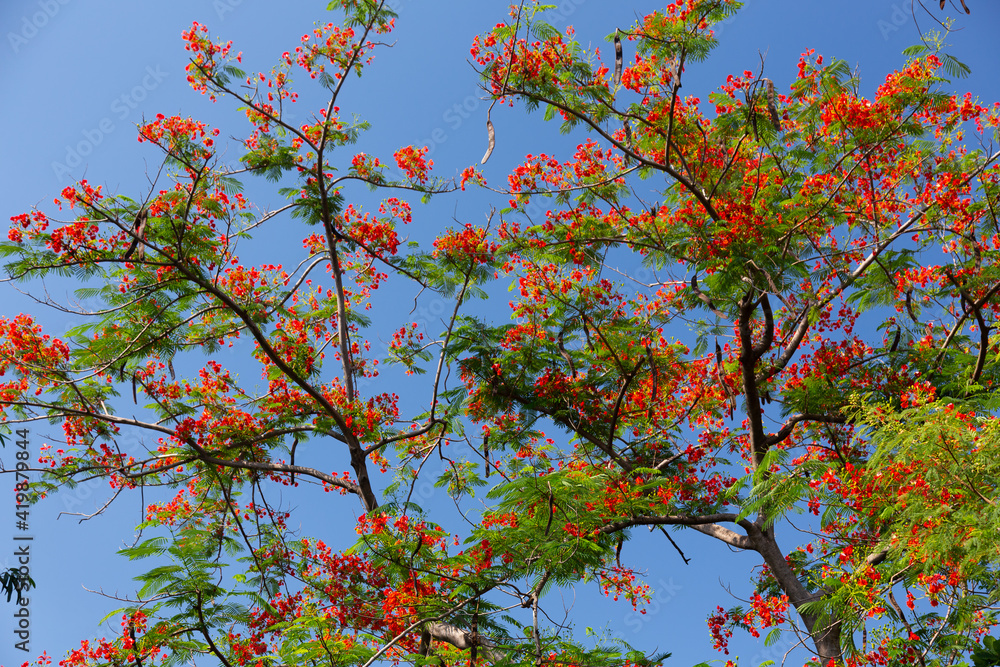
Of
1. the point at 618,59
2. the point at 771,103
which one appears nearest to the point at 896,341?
the point at 771,103

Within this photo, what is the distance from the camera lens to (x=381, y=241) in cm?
975

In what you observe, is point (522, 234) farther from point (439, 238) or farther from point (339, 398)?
point (339, 398)

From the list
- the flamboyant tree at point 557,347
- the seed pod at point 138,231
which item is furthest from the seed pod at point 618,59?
→ the seed pod at point 138,231

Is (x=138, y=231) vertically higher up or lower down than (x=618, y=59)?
lower down

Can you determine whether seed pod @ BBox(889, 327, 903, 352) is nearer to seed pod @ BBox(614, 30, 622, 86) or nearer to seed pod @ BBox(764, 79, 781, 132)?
seed pod @ BBox(764, 79, 781, 132)

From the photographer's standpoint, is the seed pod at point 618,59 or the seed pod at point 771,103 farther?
the seed pod at point 618,59

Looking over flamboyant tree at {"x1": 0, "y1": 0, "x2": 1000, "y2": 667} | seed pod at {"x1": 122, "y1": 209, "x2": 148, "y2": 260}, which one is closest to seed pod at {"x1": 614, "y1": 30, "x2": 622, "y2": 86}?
flamboyant tree at {"x1": 0, "y1": 0, "x2": 1000, "y2": 667}

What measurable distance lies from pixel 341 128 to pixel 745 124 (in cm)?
532

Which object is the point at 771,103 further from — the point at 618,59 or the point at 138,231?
the point at 138,231

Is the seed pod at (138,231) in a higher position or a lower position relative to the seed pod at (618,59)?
lower

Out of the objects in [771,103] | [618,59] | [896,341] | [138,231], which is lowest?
A: [896,341]

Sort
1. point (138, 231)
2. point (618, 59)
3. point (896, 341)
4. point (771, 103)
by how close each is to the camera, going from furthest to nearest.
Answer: point (896, 341) → point (618, 59) → point (771, 103) → point (138, 231)

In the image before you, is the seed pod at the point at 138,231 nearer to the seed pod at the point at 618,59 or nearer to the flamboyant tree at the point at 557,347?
the flamboyant tree at the point at 557,347

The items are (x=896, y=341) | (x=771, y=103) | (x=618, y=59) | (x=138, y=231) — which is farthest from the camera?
(x=896, y=341)
